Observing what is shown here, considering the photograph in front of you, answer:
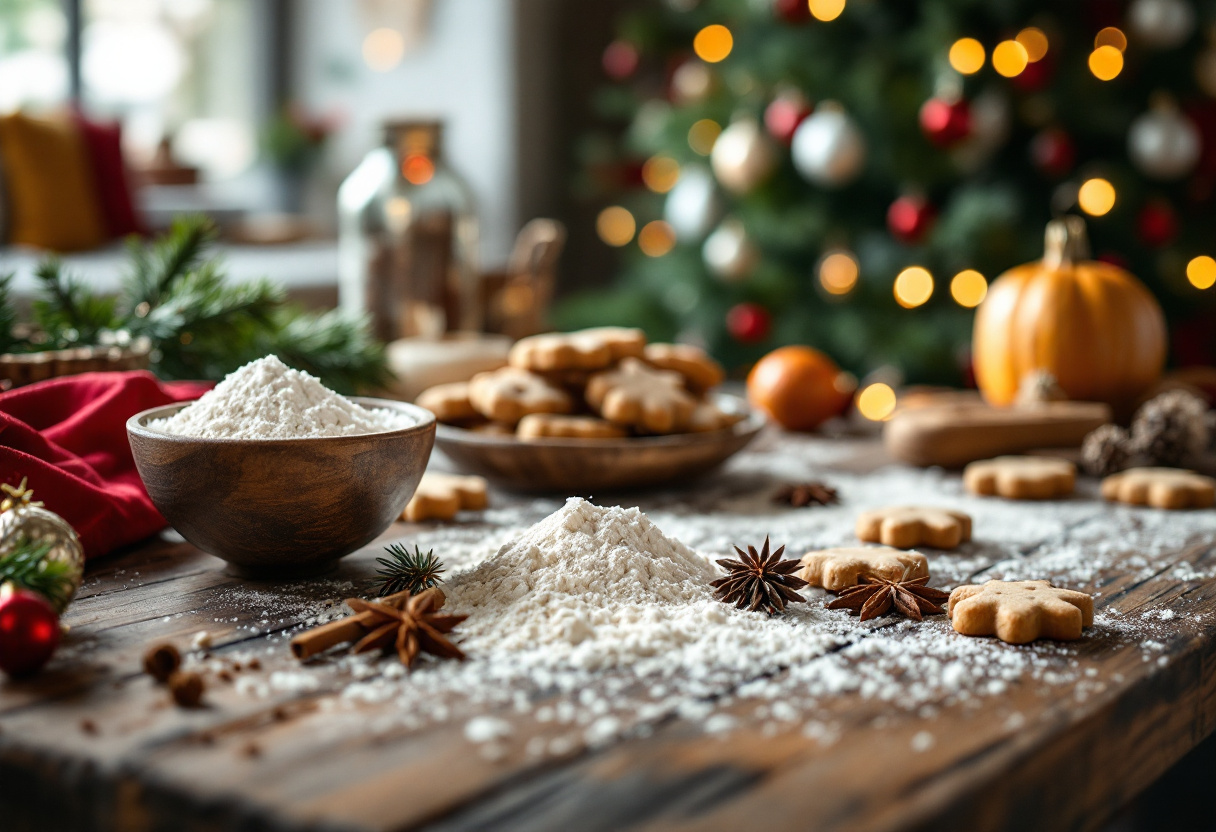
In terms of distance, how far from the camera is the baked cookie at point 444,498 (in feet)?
4.37

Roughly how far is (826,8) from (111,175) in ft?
10.4

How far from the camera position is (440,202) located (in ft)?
7.32

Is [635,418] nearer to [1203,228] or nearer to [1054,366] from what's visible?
[1054,366]

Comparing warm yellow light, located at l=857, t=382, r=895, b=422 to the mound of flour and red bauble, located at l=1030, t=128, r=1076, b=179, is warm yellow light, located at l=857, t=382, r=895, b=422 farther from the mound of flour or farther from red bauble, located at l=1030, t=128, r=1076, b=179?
the mound of flour

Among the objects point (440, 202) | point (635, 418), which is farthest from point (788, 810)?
point (440, 202)

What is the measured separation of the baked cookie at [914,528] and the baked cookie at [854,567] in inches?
4.7

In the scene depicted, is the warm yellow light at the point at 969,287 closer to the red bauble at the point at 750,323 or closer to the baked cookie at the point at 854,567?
the red bauble at the point at 750,323

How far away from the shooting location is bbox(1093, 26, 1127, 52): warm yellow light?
348cm

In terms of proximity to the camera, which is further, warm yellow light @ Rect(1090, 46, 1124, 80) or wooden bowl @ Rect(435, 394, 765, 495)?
warm yellow light @ Rect(1090, 46, 1124, 80)

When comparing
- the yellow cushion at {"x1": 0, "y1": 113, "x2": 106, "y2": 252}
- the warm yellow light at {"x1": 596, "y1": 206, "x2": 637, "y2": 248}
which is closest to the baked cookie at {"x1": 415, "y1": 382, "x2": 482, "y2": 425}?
the warm yellow light at {"x1": 596, "y1": 206, "x2": 637, "y2": 248}

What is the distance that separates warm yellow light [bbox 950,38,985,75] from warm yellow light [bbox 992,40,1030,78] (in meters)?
0.05

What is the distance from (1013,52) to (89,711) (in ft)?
10.9

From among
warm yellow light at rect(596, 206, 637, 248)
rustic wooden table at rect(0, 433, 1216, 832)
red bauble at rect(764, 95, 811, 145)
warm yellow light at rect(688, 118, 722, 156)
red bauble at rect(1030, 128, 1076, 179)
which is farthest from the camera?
warm yellow light at rect(596, 206, 637, 248)

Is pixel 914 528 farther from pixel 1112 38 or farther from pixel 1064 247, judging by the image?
pixel 1112 38
